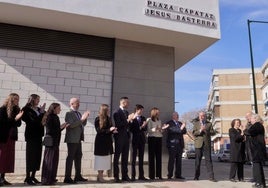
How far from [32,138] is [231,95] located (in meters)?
61.3

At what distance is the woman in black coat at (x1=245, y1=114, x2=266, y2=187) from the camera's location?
25.6ft

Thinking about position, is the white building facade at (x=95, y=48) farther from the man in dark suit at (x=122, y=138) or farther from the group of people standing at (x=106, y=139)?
the man in dark suit at (x=122, y=138)

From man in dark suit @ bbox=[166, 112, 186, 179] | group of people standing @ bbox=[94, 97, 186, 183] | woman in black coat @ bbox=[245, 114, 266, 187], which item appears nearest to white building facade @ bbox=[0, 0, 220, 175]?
man in dark suit @ bbox=[166, 112, 186, 179]

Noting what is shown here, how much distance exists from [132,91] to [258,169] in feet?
13.5

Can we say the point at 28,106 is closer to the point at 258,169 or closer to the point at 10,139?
the point at 10,139

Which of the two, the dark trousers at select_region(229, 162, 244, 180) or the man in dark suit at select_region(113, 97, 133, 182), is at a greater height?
the man in dark suit at select_region(113, 97, 133, 182)

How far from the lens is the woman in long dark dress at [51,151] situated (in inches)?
275

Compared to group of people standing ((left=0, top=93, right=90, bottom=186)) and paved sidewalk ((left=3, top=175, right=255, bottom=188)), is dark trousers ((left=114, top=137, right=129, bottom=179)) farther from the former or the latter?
group of people standing ((left=0, top=93, right=90, bottom=186))

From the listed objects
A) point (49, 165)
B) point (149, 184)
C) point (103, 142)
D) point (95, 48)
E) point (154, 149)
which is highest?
point (95, 48)

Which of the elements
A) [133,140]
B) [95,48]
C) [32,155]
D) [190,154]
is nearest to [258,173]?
[133,140]

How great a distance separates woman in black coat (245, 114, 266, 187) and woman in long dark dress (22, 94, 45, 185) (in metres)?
4.88

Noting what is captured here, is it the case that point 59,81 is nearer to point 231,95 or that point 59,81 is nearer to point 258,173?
point 258,173

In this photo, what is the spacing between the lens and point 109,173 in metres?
9.26

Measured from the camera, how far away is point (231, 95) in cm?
6475
